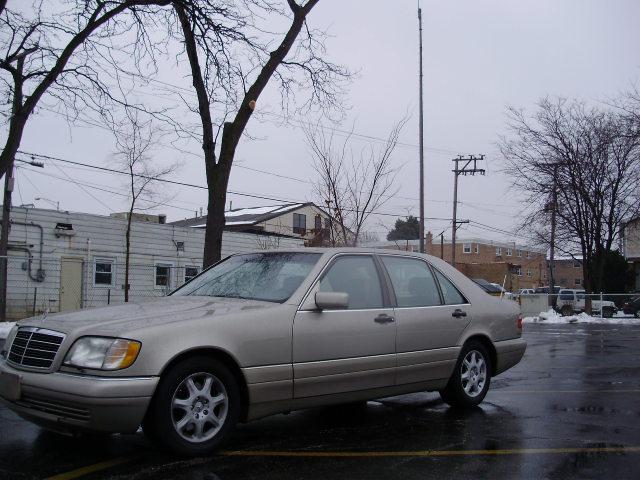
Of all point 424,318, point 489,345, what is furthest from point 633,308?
point 424,318

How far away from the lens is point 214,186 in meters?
11.1

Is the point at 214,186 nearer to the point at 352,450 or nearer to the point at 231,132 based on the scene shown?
the point at 231,132

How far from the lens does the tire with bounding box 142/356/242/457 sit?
4.39 meters

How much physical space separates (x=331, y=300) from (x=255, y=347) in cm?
70

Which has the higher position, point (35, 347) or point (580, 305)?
point (35, 347)

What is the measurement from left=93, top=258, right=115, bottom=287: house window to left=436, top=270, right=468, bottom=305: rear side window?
19.2m

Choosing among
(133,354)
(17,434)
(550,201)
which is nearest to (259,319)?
(133,354)

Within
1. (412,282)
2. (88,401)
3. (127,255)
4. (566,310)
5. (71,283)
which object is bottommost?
(566,310)

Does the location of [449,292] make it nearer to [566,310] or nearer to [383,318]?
[383,318]

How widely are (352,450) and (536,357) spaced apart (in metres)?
7.54

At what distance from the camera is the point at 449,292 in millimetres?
6586

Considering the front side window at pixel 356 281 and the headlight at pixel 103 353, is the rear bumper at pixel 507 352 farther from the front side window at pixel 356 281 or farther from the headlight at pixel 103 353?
the headlight at pixel 103 353

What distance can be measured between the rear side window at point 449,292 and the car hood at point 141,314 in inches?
84.0

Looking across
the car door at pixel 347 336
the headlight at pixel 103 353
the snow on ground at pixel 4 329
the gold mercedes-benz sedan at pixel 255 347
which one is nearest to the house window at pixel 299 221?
the snow on ground at pixel 4 329
